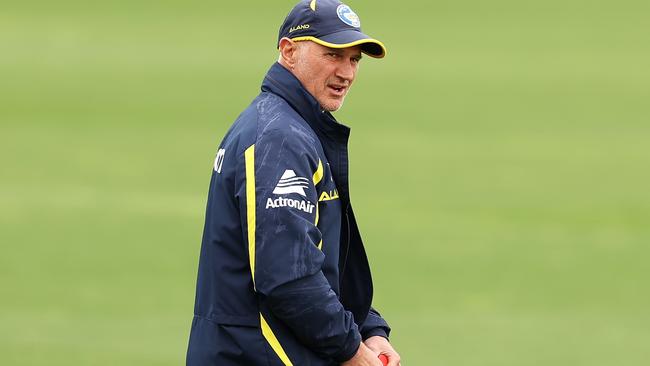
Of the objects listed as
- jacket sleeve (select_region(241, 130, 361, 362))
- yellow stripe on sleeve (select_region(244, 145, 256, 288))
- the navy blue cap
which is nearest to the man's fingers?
jacket sleeve (select_region(241, 130, 361, 362))

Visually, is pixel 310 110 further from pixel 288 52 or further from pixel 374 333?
pixel 374 333

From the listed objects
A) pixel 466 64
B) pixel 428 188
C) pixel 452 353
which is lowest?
pixel 452 353

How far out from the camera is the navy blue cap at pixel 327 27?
466cm

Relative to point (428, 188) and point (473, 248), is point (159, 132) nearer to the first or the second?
point (428, 188)

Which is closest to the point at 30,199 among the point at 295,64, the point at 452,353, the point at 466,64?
the point at 452,353

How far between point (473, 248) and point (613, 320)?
6.45ft

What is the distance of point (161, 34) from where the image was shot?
19453 mm

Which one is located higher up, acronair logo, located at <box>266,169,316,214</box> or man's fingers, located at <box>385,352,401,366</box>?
acronair logo, located at <box>266,169,316,214</box>

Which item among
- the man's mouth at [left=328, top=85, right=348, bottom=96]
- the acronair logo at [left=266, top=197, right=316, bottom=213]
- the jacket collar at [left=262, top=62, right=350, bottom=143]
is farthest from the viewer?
the man's mouth at [left=328, top=85, right=348, bottom=96]

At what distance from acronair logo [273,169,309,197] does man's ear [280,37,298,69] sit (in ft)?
1.68

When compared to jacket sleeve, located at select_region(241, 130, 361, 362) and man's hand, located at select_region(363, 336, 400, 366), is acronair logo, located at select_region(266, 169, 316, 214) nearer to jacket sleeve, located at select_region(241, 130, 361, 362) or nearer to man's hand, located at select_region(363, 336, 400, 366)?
jacket sleeve, located at select_region(241, 130, 361, 362)

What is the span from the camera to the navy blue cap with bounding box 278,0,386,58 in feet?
15.3

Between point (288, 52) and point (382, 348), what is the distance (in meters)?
1.06

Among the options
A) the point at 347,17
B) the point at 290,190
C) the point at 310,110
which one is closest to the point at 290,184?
the point at 290,190
